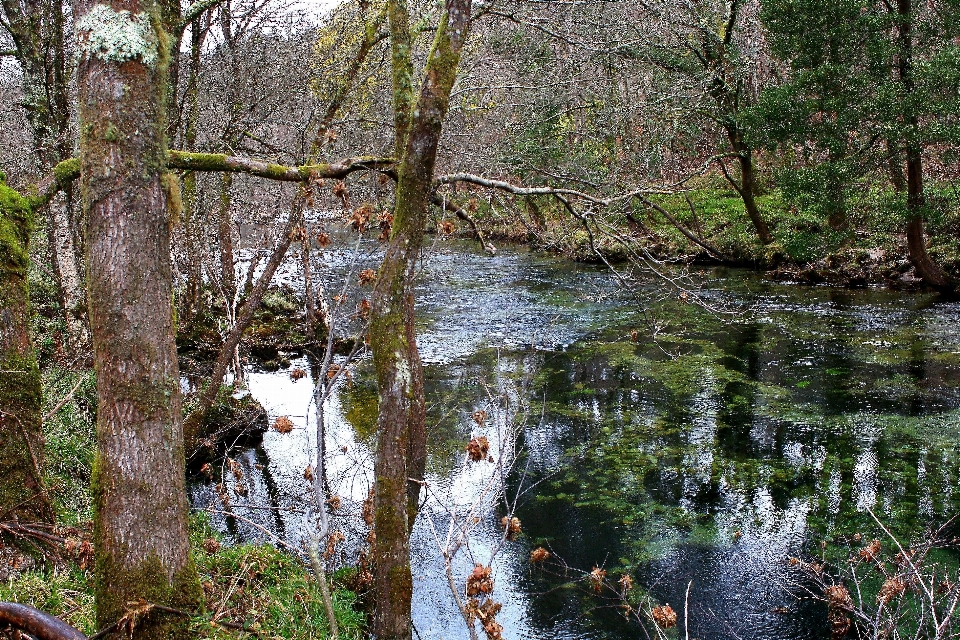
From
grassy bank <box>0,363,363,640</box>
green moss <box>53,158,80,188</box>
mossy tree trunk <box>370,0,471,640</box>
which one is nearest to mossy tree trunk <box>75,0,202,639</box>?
grassy bank <box>0,363,363,640</box>

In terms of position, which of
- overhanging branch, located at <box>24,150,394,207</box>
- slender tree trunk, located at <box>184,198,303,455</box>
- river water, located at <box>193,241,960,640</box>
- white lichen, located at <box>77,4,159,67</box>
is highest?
white lichen, located at <box>77,4,159,67</box>

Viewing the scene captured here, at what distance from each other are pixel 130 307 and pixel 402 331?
7.48 feet

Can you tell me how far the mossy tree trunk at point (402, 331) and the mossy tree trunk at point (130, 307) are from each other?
193 cm

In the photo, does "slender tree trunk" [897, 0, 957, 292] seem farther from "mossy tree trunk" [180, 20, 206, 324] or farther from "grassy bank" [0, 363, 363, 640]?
"grassy bank" [0, 363, 363, 640]

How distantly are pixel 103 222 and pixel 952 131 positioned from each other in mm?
16639

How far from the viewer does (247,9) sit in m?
11.4

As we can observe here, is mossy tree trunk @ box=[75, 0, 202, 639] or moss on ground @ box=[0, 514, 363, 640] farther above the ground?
mossy tree trunk @ box=[75, 0, 202, 639]

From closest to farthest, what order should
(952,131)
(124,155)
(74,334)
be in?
1. (124,155)
2. (74,334)
3. (952,131)

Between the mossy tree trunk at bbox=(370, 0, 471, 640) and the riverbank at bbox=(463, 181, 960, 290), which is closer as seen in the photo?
the mossy tree trunk at bbox=(370, 0, 471, 640)

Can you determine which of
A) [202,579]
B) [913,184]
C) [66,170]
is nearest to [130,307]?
[66,170]

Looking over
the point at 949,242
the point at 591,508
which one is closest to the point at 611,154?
the point at 949,242

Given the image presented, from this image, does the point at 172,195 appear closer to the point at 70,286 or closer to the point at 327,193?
the point at 70,286

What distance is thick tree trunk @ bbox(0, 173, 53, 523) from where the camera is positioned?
17.6ft

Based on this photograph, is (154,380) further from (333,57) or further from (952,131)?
(952,131)
